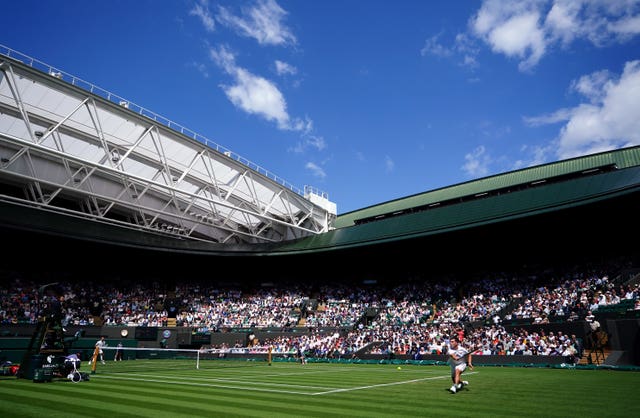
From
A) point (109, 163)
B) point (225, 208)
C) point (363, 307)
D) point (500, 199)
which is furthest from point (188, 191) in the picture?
point (500, 199)

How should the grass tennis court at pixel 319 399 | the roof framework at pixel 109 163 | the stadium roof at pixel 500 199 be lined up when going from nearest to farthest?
the grass tennis court at pixel 319 399, the roof framework at pixel 109 163, the stadium roof at pixel 500 199

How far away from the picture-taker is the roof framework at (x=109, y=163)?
2517 centimetres

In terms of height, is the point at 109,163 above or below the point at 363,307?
above

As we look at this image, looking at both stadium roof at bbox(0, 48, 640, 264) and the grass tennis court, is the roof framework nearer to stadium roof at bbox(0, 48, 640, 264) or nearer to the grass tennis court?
stadium roof at bbox(0, 48, 640, 264)

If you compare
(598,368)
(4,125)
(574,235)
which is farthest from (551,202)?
(4,125)

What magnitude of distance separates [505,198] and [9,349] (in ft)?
118

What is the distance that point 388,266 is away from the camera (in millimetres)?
44469

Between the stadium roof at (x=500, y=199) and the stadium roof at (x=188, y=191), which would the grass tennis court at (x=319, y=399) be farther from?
the stadium roof at (x=500, y=199)

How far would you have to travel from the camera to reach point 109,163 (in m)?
30.4

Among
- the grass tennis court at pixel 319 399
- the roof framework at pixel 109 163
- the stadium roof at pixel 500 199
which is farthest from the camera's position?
the stadium roof at pixel 500 199

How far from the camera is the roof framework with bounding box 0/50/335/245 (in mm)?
25172

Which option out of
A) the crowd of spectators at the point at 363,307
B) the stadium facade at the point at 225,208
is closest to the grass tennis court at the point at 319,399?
the crowd of spectators at the point at 363,307

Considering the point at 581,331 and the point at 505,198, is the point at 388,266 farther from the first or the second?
the point at 581,331

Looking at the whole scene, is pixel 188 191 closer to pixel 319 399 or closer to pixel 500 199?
pixel 500 199
